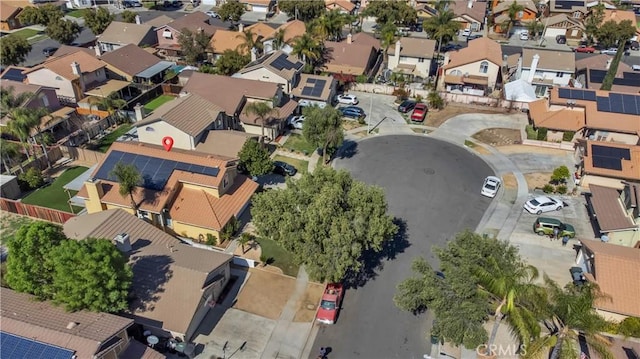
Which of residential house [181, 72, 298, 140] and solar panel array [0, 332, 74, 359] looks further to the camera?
residential house [181, 72, 298, 140]

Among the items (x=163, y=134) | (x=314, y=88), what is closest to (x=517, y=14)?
(x=314, y=88)

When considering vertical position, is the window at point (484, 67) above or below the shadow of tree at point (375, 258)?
above

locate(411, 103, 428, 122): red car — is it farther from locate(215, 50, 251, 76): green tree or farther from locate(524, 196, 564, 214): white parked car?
locate(215, 50, 251, 76): green tree

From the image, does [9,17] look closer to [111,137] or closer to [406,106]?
[111,137]

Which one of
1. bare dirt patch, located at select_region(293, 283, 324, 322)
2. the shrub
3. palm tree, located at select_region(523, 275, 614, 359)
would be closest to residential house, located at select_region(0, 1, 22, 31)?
bare dirt patch, located at select_region(293, 283, 324, 322)

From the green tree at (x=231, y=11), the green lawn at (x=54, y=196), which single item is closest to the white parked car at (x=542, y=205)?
the green lawn at (x=54, y=196)

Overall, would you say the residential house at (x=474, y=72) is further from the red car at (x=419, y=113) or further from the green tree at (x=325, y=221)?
Result: the green tree at (x=325, y=221)
